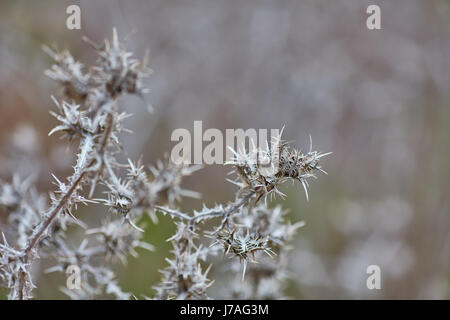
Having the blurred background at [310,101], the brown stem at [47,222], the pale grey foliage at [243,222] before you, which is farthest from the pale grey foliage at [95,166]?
the blurred background at [310,101]

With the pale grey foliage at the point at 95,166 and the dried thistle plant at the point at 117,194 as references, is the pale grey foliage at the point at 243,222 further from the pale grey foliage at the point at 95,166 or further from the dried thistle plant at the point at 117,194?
the pale grey foliage at the point at 95,166

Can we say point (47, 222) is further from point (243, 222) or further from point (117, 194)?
point (243, 222)

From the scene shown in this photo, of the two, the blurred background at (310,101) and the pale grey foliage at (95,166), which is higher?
the blurred background at (310,101)

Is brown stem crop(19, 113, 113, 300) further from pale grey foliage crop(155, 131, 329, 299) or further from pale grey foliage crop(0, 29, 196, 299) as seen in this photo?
pale grey foliage crop(155, 131, 329, 299)

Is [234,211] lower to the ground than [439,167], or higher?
lower
